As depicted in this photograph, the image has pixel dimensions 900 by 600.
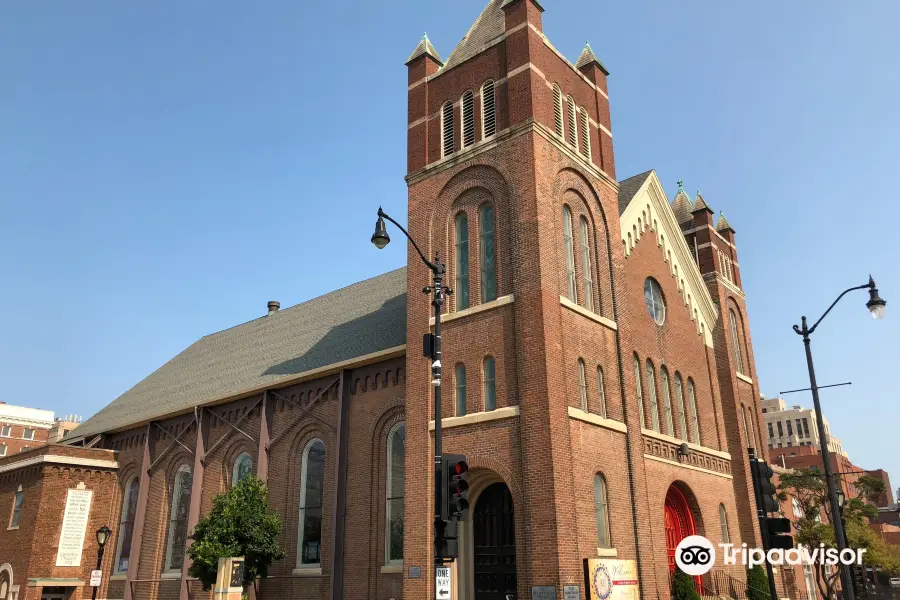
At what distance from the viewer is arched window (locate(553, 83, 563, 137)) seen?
78.5ft

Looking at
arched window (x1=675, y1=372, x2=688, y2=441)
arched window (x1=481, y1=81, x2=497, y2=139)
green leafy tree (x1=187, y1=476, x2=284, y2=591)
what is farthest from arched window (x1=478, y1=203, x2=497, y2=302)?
green leafy tree (x1=187, y1=476, x2=284, y2=591)

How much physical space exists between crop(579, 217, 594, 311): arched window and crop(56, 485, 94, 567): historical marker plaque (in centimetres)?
2565

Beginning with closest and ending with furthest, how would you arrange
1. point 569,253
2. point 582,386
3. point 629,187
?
point 582,386 < point 569,253 < point 629,187

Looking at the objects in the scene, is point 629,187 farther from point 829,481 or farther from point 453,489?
point 453,489

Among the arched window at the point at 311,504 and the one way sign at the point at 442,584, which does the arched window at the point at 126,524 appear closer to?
the arched window at the point at 311,504

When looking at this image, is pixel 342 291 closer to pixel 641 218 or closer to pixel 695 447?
pixel 641 218

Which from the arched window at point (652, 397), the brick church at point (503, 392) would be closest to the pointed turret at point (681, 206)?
the brick church at point (503, 392)

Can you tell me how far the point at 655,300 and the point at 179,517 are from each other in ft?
71.5

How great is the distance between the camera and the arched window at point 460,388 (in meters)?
21.3

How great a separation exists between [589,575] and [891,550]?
5825 centimetres

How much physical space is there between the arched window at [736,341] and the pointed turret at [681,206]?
4.72 m

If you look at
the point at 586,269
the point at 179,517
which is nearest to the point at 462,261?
the point at 586,269

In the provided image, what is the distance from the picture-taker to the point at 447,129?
82.4 ft

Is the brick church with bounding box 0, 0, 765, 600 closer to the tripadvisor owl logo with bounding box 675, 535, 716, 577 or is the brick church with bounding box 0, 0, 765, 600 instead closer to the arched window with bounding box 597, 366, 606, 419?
the arched window with bounding box 597, 366, 606, 419
